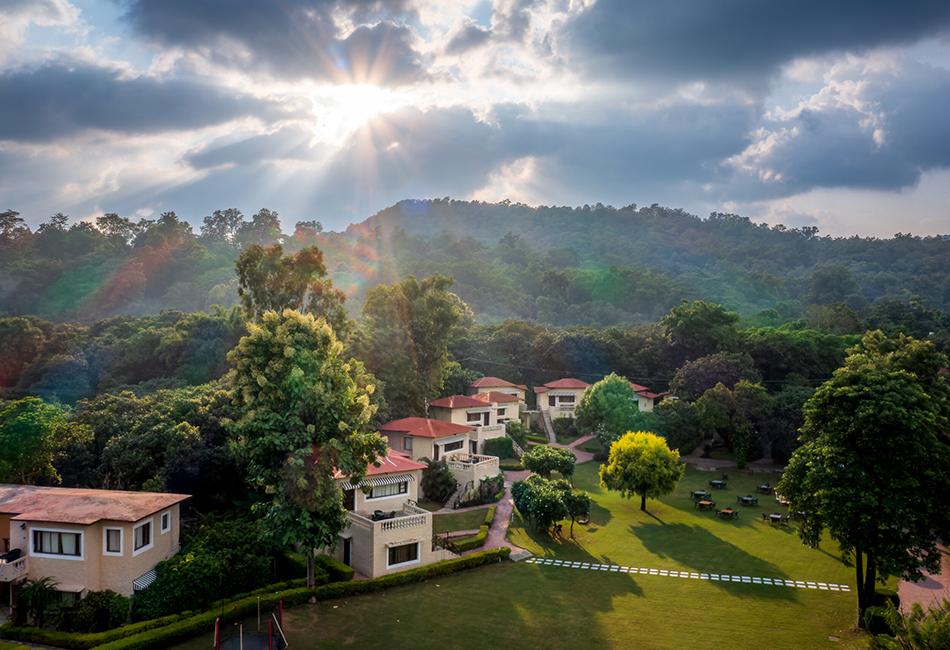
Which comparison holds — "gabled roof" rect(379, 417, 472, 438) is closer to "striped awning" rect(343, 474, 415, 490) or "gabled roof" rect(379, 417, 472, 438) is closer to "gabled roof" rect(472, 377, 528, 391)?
"striped awning" rect(343, 474, 415, 490)

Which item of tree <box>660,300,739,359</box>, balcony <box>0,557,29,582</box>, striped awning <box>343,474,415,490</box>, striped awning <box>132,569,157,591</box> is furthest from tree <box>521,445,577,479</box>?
tree <box>660,300,739,359</box>

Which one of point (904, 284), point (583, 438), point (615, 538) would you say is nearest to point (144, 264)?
point (583, 438)

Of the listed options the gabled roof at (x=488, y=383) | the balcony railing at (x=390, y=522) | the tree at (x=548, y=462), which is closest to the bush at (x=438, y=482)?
the tree at (x=548, y=462)

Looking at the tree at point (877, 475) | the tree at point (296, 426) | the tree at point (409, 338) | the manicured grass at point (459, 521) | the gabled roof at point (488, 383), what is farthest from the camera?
the gabled roof at point (488, 383)

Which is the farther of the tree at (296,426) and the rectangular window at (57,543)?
the tree at (296,426)

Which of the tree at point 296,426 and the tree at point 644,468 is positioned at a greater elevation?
the tree at point 296,426

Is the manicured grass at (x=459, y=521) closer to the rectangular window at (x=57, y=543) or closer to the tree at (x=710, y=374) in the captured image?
the rectangular window at (x=57, y=543)

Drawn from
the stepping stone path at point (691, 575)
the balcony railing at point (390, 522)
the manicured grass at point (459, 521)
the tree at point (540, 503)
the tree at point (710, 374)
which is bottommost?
the manicured grass at point (459, 521)
